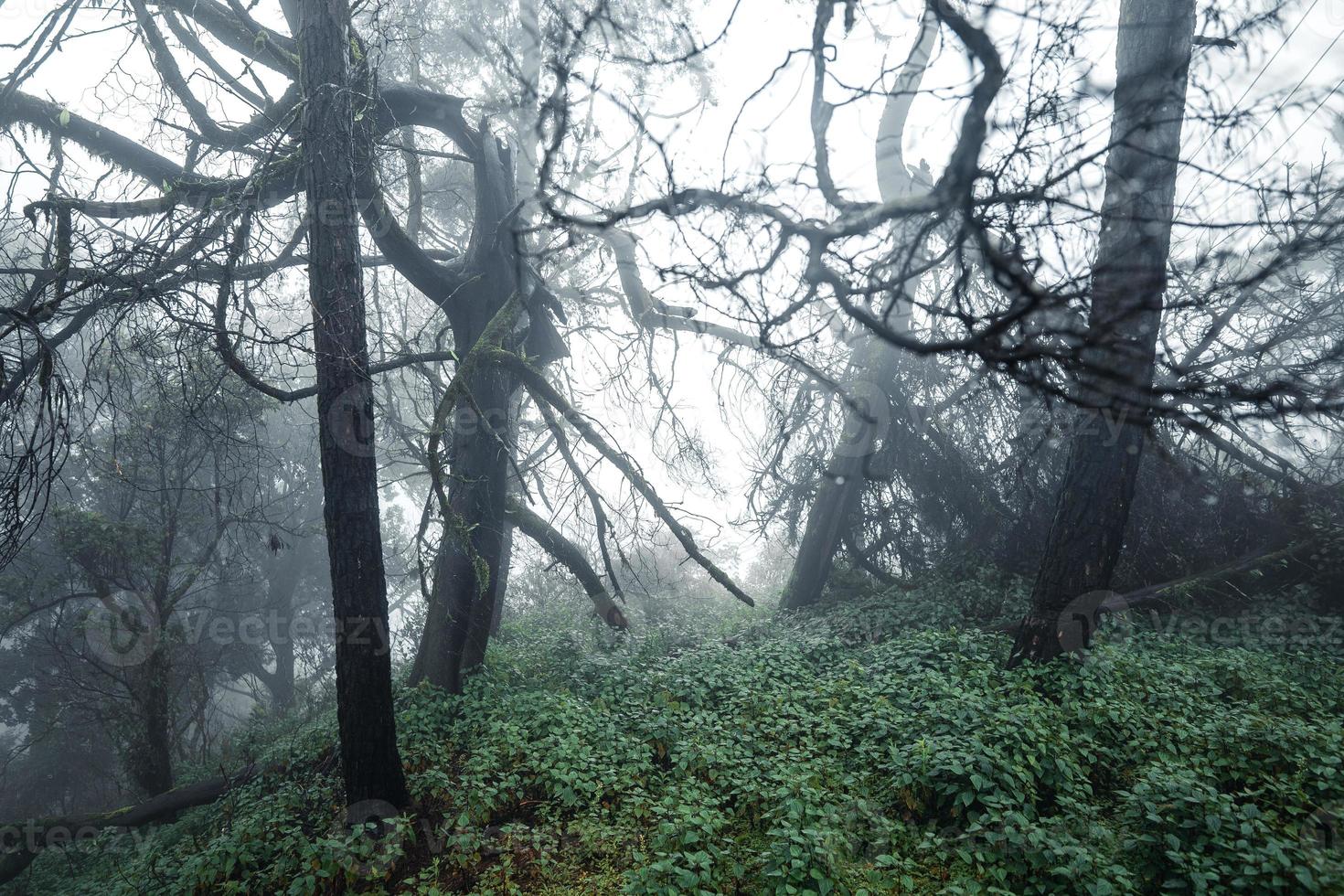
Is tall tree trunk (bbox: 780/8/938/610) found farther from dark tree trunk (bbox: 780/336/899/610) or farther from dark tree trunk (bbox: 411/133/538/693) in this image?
dark tree trunk (bbox: 411/133/538/693)

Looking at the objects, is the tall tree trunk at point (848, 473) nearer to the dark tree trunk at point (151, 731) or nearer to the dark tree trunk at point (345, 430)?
the dark tree trunk at point (345, 430)

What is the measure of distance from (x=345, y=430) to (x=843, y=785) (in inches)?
157

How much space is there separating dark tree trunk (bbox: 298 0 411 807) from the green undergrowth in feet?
1.81

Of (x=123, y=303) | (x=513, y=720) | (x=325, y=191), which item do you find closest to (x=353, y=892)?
(x=513, y=720)

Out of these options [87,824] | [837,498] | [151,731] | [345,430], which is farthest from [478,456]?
[151,731]

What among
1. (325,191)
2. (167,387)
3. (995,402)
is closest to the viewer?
(325,191)

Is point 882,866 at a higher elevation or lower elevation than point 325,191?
lower

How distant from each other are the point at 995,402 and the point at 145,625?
508 inches

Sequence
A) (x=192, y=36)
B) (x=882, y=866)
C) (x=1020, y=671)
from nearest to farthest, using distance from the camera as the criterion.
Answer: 1. (x=882, y=866)
2. (x=1020, y=671)
3. (x=192, y=36)

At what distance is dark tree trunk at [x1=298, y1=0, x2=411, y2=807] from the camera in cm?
493

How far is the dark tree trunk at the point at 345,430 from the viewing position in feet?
16.2

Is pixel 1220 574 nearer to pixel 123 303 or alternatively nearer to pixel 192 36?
pixel 123 303

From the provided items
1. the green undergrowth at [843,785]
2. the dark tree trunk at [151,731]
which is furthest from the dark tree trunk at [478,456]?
the dark tree trunk at [151,731]

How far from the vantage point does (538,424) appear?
41.1ft
